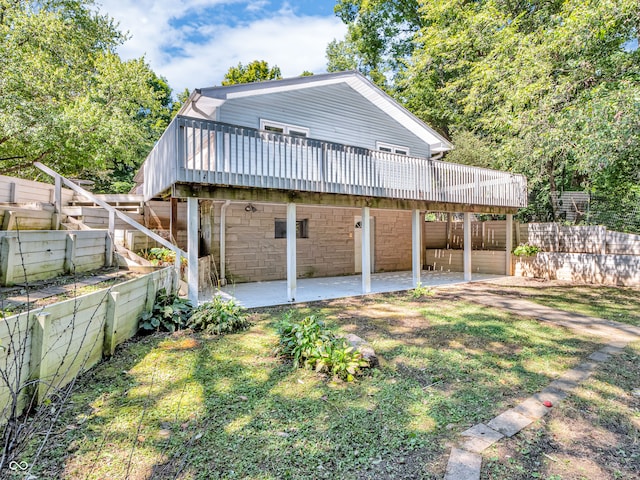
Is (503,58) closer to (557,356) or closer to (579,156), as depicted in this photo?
(579,156)

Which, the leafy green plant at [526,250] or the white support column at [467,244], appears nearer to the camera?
the white support column at [467,244]

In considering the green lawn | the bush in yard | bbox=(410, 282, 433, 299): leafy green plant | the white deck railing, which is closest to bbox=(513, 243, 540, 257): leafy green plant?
the white deck railing

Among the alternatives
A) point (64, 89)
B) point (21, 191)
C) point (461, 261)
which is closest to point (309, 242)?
point (461, 261)

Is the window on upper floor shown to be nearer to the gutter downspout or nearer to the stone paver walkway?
the gutter downspout

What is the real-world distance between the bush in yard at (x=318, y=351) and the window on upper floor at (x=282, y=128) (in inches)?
262

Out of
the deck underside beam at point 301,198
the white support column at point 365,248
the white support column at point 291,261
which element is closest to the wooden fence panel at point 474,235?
the deck underside beam at point 301,198

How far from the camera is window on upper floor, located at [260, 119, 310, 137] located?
945 cm

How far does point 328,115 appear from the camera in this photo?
10.6 meters

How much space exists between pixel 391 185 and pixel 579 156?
5.87 m

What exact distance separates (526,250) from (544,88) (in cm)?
555

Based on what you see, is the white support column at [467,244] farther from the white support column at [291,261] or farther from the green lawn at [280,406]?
the white support column at [291,261]

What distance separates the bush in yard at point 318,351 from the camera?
3.71 meters

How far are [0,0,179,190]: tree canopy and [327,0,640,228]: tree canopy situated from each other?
49.4ft

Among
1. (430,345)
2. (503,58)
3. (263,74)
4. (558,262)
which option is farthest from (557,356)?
(263,74)
